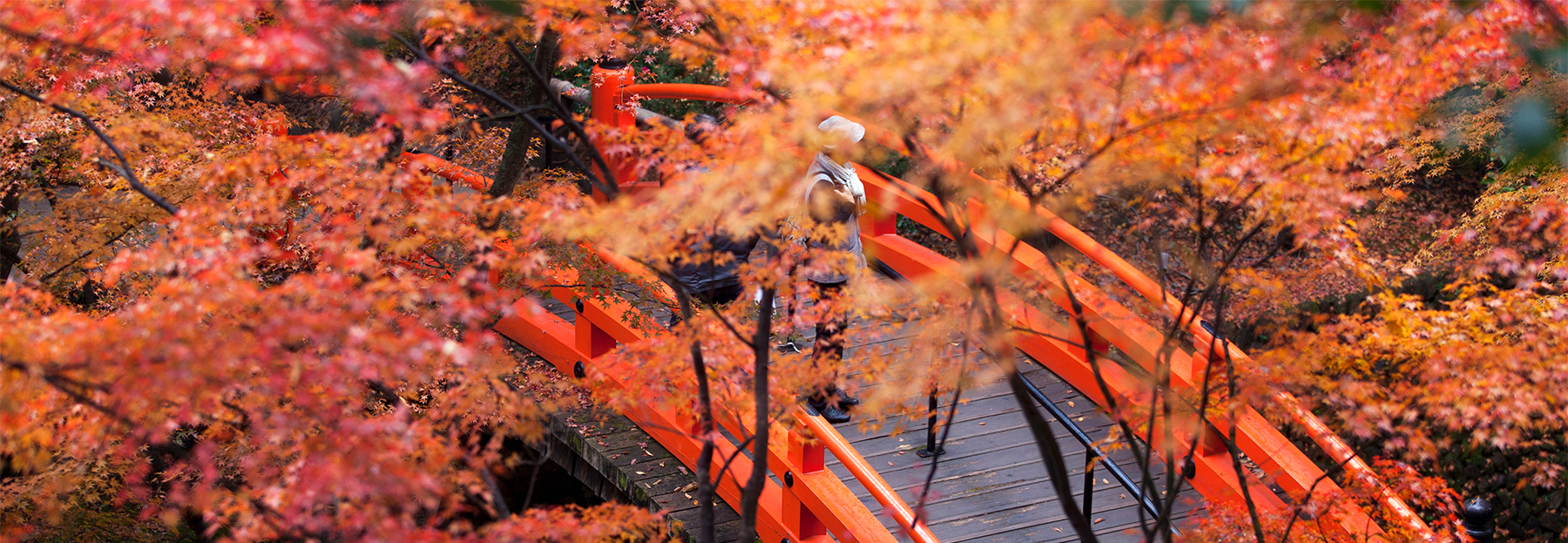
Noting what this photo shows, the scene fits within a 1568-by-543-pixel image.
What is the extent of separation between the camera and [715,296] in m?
6.47

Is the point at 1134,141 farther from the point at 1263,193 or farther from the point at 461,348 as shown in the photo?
the point at 461,348

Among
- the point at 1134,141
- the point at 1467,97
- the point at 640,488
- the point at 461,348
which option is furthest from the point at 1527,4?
the point at 1467,97

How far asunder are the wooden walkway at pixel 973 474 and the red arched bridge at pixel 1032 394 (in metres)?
0.11

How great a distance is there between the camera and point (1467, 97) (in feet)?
28.3

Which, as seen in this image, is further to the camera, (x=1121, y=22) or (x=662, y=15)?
(x=662, y=15)

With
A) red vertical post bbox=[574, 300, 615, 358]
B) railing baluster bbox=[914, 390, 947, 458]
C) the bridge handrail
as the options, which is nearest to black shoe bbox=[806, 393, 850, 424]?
railing baluster bbox=[914, 390, 947, 458]

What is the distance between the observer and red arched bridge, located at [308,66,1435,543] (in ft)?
15.7

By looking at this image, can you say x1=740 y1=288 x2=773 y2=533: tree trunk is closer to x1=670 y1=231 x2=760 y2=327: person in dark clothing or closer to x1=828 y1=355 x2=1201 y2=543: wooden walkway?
x1=670 y1=231 x2=760 y2=327: person in dark clothing

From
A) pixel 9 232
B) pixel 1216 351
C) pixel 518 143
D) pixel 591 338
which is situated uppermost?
pixel 1216 351

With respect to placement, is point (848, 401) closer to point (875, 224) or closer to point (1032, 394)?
point (1032, 394)

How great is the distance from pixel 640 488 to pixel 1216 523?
301 cm

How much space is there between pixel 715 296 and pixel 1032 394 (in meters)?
1.98

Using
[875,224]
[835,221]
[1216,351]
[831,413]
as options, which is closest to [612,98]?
[875,224]

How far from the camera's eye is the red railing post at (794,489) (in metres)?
5.34
